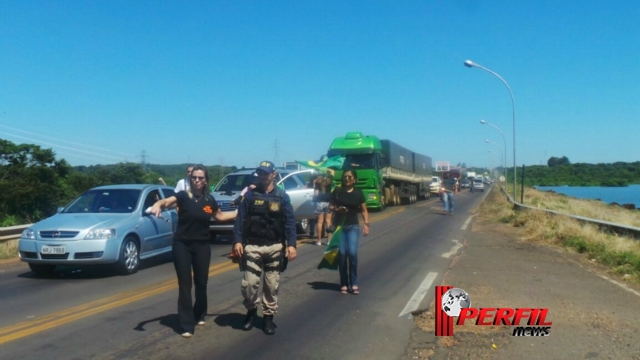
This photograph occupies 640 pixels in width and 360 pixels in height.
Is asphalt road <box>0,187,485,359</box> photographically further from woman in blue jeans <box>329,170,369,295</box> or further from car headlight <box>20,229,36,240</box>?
car headlight <box>20,229,36,240</box>

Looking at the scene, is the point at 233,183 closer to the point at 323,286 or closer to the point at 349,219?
the point at 323,286

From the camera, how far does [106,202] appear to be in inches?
466

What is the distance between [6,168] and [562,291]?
28.2 m

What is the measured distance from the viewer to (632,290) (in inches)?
393

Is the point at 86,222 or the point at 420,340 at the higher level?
the point at 86,222

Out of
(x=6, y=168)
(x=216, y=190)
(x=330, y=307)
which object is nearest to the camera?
(x=330, y=307)

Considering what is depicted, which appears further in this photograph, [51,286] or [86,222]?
[86,222]

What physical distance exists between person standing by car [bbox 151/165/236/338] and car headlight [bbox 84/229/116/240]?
13.9 ft

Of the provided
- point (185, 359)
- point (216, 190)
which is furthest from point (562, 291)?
point (216, 190)

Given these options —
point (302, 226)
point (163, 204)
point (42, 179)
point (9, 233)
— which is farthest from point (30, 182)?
point (163, 204)

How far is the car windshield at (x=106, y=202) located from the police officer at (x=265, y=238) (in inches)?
216

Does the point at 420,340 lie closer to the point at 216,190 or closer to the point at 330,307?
the point at 330,307

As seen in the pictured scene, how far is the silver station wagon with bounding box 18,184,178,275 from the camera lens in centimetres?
1048

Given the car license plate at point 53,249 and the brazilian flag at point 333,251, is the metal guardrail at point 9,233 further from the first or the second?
the brazilian flag at point 333,251
